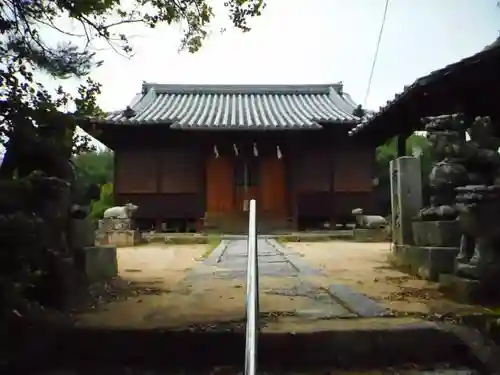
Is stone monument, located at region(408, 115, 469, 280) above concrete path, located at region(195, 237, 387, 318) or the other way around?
above

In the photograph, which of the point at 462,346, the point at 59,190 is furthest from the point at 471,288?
the point at 59,190

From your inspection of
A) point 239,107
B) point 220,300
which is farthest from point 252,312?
point 239,107

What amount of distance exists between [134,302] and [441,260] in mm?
2730

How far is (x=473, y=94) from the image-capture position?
374cm

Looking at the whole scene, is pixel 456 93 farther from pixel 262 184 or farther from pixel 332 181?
pixel 262 184

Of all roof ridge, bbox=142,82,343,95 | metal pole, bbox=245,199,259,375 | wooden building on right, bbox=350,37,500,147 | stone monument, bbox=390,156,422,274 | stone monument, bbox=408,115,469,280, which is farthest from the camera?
roof ridge, bbox=142,82,343,95

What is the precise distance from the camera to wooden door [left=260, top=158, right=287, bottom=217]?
44.9 ft

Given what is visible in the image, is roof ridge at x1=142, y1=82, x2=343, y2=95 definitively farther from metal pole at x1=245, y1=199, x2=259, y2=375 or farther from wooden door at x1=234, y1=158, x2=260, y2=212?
metal pole at x1=245, y1=199, x2=259, y2=375

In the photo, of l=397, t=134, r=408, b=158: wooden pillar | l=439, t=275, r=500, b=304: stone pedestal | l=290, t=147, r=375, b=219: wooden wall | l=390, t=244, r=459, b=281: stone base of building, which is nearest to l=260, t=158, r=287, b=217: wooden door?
l=290, t=147, r=375, b=219: wooden wall

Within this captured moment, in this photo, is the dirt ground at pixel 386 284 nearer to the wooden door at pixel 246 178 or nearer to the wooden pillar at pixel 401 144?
the wooden pillar at pixel 401 144

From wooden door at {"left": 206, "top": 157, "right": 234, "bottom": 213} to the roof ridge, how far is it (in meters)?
5.30

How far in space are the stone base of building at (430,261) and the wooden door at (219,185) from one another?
8834mm

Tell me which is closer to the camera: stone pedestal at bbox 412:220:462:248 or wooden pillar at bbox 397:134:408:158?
stone pedestal at bbox 412:220:462:248

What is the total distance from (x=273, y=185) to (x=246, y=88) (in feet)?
19.6
